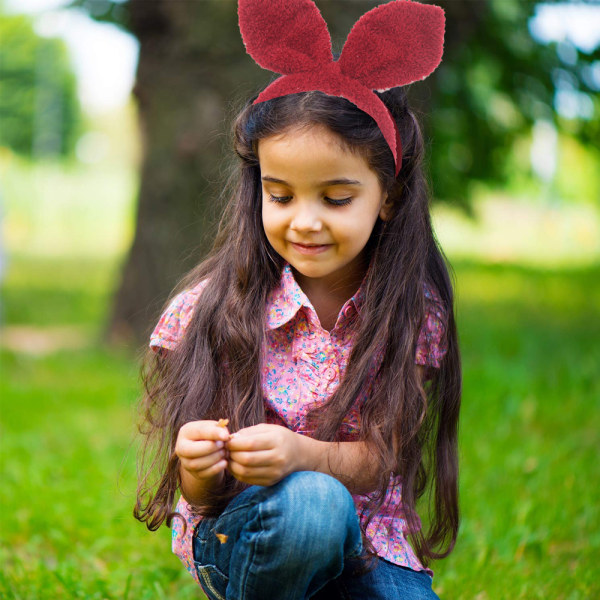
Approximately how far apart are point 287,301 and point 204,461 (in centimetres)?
46

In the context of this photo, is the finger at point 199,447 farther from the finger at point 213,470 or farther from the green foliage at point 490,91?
the green foliage at point 490,91

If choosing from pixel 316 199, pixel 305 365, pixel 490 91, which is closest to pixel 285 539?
pixel 305 365

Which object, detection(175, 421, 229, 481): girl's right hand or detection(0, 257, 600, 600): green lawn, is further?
detection(0, 257, 600, 600): green lawn

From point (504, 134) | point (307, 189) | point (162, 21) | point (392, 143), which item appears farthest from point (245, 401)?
point (504, 134)

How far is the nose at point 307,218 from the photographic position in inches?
66.9

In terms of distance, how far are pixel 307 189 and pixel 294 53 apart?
294 mm

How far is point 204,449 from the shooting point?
1.51 meters

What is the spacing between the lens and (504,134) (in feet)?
22.5

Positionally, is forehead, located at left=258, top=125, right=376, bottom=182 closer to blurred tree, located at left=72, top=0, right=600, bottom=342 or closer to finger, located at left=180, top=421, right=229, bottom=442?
finger, located at left=180, top=421, right=229, bottom=442

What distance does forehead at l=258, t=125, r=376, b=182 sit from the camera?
1.67m

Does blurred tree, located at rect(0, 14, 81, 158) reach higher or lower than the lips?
lower

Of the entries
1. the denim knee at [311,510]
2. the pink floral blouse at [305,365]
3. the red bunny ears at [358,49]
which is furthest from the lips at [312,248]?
the denim knee at [311,510]

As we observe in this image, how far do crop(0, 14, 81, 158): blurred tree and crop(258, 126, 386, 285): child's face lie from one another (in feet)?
113

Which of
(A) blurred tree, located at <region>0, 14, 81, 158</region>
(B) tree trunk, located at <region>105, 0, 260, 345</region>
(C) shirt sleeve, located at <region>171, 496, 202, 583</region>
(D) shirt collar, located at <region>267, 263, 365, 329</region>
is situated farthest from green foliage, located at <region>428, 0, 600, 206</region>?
(A) blurred tree, located at <region>0, 14, 81, 158</region>
